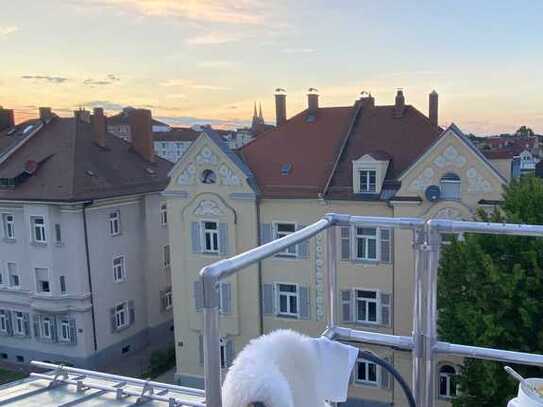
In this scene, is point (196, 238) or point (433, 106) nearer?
point (196, 238)

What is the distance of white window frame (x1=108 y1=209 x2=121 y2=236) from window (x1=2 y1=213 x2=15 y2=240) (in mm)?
3725

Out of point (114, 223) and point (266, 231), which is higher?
point (266, 231)

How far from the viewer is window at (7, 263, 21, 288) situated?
2066 cm

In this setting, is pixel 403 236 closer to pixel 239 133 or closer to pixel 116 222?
pixel 116 222

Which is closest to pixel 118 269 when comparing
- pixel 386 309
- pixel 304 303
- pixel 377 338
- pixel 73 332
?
pixel 73 332

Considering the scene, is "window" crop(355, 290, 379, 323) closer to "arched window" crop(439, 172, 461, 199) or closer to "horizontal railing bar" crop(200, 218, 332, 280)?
"arched window" crop(439, 172, 461, 199)

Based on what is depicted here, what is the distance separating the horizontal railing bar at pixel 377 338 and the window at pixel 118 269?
19499mm

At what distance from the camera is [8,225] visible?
67.3ft

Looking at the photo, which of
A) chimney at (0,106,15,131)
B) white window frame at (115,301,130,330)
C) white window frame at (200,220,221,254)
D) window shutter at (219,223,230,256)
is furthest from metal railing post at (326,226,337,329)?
chimney at (0,106,15,131)

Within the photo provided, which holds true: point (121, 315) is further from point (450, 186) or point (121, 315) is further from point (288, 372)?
point (288, 372)

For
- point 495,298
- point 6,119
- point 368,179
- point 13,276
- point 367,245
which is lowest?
point 13,276

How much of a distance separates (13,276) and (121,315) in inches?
180

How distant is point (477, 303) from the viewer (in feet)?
37.1

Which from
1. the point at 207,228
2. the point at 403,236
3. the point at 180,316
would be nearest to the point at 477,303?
the point at 403,236
